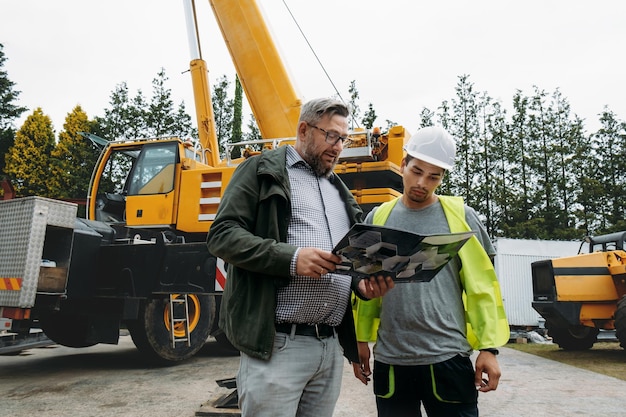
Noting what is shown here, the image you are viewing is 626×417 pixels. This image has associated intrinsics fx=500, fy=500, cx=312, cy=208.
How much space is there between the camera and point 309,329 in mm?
1761

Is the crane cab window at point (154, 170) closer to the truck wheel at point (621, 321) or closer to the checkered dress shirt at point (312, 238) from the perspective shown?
the checkered dress shirt at point (312, 238)

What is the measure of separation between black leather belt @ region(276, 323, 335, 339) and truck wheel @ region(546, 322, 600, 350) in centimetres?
942

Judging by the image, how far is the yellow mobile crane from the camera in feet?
16.3

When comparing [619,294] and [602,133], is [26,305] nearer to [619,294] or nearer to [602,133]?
[619,294]

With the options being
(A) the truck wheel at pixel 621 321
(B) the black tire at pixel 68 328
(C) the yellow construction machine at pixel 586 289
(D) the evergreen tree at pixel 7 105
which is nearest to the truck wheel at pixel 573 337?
(C) the yellow construction machine at pixel 586 289

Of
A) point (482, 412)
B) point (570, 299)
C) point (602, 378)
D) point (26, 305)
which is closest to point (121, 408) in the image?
point (26, 305)

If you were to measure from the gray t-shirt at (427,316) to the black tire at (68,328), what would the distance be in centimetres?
495

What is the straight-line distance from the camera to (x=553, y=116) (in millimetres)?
29203

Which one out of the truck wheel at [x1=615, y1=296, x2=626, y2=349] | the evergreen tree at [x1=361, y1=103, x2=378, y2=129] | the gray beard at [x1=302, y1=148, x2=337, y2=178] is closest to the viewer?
the gray beard at [x1=302, y1=148, x2=337, y2=178]

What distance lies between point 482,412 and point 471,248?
3.12 m

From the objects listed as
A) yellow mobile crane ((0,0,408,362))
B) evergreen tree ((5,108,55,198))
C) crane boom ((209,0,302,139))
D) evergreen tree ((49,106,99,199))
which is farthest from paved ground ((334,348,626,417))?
evergreen tree ((5,108,55,198))

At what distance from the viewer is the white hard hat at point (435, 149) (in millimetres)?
1915

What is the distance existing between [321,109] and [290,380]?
97cm

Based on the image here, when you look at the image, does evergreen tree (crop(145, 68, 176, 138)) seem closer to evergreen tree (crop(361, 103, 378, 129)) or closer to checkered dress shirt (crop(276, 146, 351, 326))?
evergreen tree (crop(361, 103, 378, 129))
